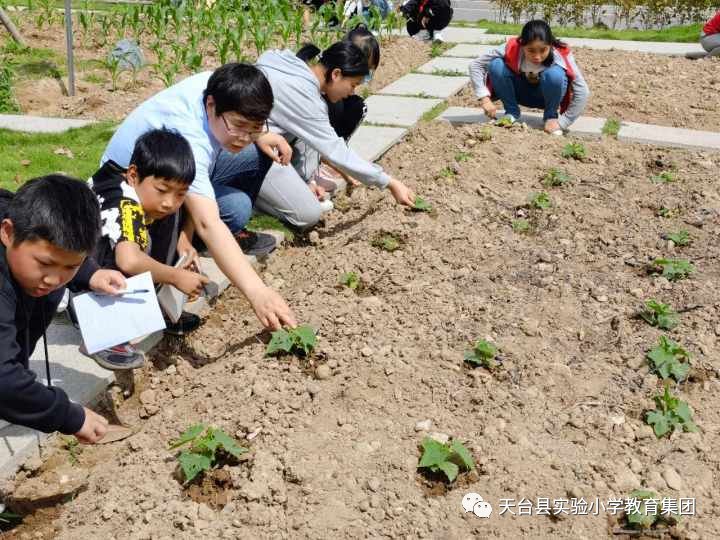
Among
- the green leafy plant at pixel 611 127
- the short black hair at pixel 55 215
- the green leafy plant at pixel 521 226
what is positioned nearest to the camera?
the short black hair at pixel 55 215

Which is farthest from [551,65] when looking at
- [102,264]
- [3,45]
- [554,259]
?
[3,45]

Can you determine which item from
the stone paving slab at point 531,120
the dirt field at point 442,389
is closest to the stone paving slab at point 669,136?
the stone paving slab at point 531,120

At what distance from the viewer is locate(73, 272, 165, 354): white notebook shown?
102 inches

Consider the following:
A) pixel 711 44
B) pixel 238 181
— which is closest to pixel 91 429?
pixel 238 181

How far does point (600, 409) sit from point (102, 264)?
1837mm

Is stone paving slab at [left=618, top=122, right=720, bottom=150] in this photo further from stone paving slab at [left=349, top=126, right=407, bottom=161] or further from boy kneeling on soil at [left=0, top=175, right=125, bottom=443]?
boy kneeling on soil at [left=0, top=175, right=125, bottom=443]

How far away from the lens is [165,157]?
2.87 m

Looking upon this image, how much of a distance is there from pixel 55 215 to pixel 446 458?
1290 millimetres

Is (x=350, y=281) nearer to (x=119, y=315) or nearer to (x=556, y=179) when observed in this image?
(x=119, y=315)

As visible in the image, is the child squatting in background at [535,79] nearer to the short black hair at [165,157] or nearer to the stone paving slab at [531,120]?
the stone paving slab at [531,120]

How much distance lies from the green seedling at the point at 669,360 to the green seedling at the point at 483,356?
0.56 meters

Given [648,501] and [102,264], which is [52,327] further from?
[648,501]

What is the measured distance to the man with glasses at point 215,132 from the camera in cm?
300

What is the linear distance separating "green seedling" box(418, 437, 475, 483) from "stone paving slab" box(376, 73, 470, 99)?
4.68 m
